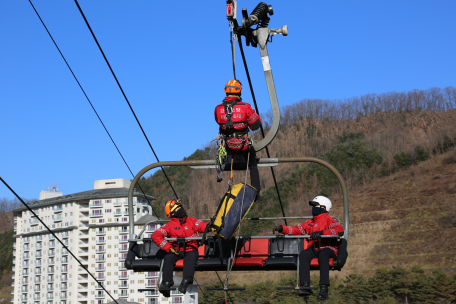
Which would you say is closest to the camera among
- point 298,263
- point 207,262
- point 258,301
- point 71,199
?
point 298,263

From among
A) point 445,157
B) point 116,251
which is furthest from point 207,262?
point 445,157

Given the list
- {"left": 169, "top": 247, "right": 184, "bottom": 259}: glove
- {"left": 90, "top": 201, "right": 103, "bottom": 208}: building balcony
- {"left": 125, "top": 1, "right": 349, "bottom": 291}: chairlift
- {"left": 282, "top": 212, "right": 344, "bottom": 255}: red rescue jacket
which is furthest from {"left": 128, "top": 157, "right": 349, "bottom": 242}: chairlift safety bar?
{"left": 90, "top": 201, "right": 103, "bottom": 208}: building balcony

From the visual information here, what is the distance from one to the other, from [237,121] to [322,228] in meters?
2.00

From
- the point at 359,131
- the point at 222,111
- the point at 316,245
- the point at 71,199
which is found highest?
the point at 359,131

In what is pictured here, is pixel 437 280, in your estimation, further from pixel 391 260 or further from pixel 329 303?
pixel 391 260

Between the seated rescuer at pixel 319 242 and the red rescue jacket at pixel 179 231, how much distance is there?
1.20 metres

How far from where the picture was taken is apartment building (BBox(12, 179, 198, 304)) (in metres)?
72.9

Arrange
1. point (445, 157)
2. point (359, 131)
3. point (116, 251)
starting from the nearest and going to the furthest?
1. point (116, 251)
2. point (445, 157)
3. point (359, 131)

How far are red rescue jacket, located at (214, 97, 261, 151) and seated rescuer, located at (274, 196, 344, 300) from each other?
4.57 ft

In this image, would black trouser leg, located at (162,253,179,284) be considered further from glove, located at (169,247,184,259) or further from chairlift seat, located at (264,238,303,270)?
chairlift seat, located at (264,238,303,270)

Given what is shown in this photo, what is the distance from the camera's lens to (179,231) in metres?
7.91

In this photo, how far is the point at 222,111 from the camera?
757 cm

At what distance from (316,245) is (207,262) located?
5.42ft

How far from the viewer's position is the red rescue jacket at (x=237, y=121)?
7504 millimetres
